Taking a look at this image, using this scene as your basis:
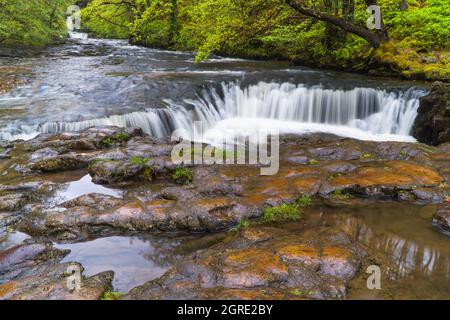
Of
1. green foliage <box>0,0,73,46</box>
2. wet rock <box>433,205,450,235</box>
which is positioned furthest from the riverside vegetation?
green foliage <box>0,0,73,46</box>

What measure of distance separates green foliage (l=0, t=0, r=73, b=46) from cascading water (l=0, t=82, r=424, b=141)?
13.9 metres

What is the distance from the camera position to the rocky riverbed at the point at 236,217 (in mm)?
4586

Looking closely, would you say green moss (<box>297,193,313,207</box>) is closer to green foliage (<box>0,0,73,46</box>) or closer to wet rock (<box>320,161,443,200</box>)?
wet rock (<box>320,161,443,200</box>)

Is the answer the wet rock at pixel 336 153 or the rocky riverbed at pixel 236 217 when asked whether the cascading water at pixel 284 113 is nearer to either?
the rocky riverbed at pixel 236 217

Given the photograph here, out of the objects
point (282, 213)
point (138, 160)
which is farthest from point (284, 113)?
point (282, 213)

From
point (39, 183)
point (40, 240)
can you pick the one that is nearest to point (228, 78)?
point (39, 183)

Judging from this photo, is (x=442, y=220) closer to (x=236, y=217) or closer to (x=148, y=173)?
(x=236, y=217)

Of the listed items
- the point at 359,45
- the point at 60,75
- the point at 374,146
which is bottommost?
the point at 374,146

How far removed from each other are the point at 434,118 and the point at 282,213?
21.4 ft

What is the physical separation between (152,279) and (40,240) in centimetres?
200

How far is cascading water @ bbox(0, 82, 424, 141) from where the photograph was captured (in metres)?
11.9

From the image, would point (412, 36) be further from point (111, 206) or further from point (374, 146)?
point (111, 206)

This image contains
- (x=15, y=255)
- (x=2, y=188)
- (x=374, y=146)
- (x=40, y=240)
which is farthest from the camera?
(x=374, y=146)
